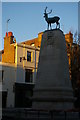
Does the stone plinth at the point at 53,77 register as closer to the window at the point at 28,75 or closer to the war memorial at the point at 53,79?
the war memorial at the point at 53,79

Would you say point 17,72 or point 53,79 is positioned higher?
point 17,72

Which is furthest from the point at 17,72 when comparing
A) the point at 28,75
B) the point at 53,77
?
the point at 53,77

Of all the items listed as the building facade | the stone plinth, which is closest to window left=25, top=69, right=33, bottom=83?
the building facade

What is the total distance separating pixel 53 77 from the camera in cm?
1866

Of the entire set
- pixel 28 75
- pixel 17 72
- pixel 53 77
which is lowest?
pixel 53 77

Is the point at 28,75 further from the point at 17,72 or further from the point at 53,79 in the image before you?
the point at 53,79

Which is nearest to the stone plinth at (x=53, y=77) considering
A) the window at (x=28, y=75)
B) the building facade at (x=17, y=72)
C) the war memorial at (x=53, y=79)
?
the war memorial at (x=53, y=79)

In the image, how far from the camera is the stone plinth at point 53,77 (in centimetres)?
1791

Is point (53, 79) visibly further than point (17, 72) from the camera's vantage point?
No

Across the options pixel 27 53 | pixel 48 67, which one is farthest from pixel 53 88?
pixel 27 53

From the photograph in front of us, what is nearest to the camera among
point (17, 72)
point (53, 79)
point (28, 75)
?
point (53, 79)

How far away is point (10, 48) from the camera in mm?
37969

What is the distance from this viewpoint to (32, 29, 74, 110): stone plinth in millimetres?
17906

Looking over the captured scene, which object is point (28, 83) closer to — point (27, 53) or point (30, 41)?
point (27, 53)
